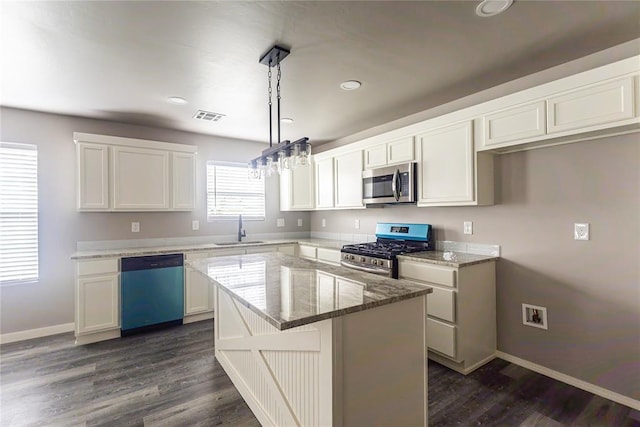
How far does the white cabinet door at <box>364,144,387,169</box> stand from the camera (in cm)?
354

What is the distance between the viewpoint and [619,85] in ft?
6.26

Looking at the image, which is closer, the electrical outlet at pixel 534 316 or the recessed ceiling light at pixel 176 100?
the electrical outlet at pixel 534 316

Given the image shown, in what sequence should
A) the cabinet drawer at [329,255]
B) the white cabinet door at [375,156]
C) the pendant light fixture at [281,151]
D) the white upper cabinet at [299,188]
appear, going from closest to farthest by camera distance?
the pendant light fixture at [281,151]
the white cabinet door at [375,156]
the cabinet drawer at [329,255]
the white upper cabinet at [299,188]

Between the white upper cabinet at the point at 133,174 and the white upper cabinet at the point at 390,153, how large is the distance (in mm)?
2332

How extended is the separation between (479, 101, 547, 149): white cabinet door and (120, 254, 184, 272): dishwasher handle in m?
3.48

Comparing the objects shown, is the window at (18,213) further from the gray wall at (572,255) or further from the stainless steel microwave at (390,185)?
the gray wall at (572,255)

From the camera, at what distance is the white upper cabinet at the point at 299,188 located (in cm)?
477

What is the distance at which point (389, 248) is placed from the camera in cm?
329

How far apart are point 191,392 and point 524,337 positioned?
9.11ft

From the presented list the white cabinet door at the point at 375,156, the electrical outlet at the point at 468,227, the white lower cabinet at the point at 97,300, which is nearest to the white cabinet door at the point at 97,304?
the white lower cabinet at the point at 97,300

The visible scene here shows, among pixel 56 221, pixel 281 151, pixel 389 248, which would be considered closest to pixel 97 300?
pixel 56 221

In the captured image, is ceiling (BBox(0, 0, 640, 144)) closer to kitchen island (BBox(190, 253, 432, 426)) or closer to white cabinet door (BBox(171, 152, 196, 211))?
white cabinet door (BBox(171, 152, 196, 211))

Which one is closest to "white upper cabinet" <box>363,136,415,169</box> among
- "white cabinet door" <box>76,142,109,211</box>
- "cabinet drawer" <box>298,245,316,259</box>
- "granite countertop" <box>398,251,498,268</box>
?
"granite countertop" <box>398,251,498,268</box>

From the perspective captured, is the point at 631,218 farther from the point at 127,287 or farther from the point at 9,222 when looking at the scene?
the point at 9,222
